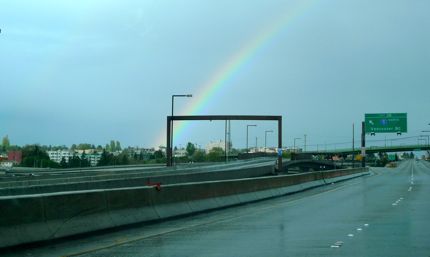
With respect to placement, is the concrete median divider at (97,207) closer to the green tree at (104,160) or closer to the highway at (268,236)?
the highway at (268,236)

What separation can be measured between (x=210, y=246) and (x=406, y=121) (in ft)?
218

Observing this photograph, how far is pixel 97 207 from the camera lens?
14.0 meters

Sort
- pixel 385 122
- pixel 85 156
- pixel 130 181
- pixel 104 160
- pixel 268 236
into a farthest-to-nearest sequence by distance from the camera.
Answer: pixel 85 156 < pixel 104 160 < pixel 385 122 < pixel 130 181 < pixel 268 236

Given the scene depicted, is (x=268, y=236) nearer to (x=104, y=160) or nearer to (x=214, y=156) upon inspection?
(x=104, y=160)

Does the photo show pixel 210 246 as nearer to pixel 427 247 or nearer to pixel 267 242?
pixel 267 242

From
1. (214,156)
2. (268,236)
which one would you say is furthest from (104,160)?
(268,236)

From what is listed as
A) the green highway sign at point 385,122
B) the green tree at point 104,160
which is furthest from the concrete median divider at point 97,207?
the green tree at point 104,160

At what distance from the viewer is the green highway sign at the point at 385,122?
73812 millimetres

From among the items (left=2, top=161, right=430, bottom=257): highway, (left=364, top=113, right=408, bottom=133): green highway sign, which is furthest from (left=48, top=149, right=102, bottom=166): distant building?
(left=2, top=161, right=430, bottom=257): highway

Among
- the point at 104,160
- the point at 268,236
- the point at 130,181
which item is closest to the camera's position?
the point at 268,236

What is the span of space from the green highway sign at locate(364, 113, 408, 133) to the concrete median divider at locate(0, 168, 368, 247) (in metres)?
53.9

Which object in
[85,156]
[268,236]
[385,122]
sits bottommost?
[268,236]

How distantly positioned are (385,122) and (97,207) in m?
66.4

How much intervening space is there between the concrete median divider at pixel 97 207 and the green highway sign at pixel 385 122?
53939mm
